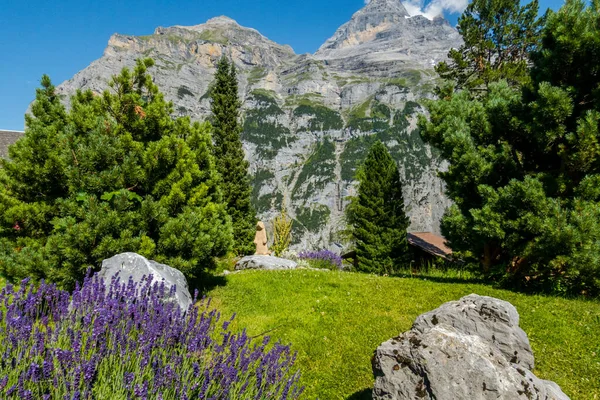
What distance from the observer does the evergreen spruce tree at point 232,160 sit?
23875 mm

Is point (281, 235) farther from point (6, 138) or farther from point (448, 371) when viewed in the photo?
point (6, 138)

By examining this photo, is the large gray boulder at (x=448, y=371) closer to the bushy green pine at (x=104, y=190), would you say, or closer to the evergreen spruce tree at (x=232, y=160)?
the bushy green pine at (x=104, y=190)

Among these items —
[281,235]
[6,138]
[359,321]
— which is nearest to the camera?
[359,321]

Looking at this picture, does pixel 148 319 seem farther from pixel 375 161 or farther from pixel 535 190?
pixel 375 161

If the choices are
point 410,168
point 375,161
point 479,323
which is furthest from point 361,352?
point 410,168

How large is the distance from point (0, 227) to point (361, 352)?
877 centimetres

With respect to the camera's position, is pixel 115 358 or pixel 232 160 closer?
pixel 115 358

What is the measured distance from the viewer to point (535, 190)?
9328 mm

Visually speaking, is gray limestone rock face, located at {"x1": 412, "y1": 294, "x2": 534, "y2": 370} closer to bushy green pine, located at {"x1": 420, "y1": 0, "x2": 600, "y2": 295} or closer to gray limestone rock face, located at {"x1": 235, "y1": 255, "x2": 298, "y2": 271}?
bushy green pine, located at {"x1": 420, "y1": 0, "x2": 600, "y2": 295}

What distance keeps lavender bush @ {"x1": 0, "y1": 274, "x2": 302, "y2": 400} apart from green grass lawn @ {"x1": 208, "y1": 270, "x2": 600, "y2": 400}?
2448 millimetres

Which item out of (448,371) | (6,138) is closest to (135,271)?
(448,371)

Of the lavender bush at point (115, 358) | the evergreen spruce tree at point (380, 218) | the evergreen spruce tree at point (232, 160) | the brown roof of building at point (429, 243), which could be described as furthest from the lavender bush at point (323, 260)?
the lavender bush at point (115, 358)

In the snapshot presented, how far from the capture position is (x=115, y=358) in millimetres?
3291

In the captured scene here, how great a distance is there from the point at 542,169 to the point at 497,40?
15599mm
